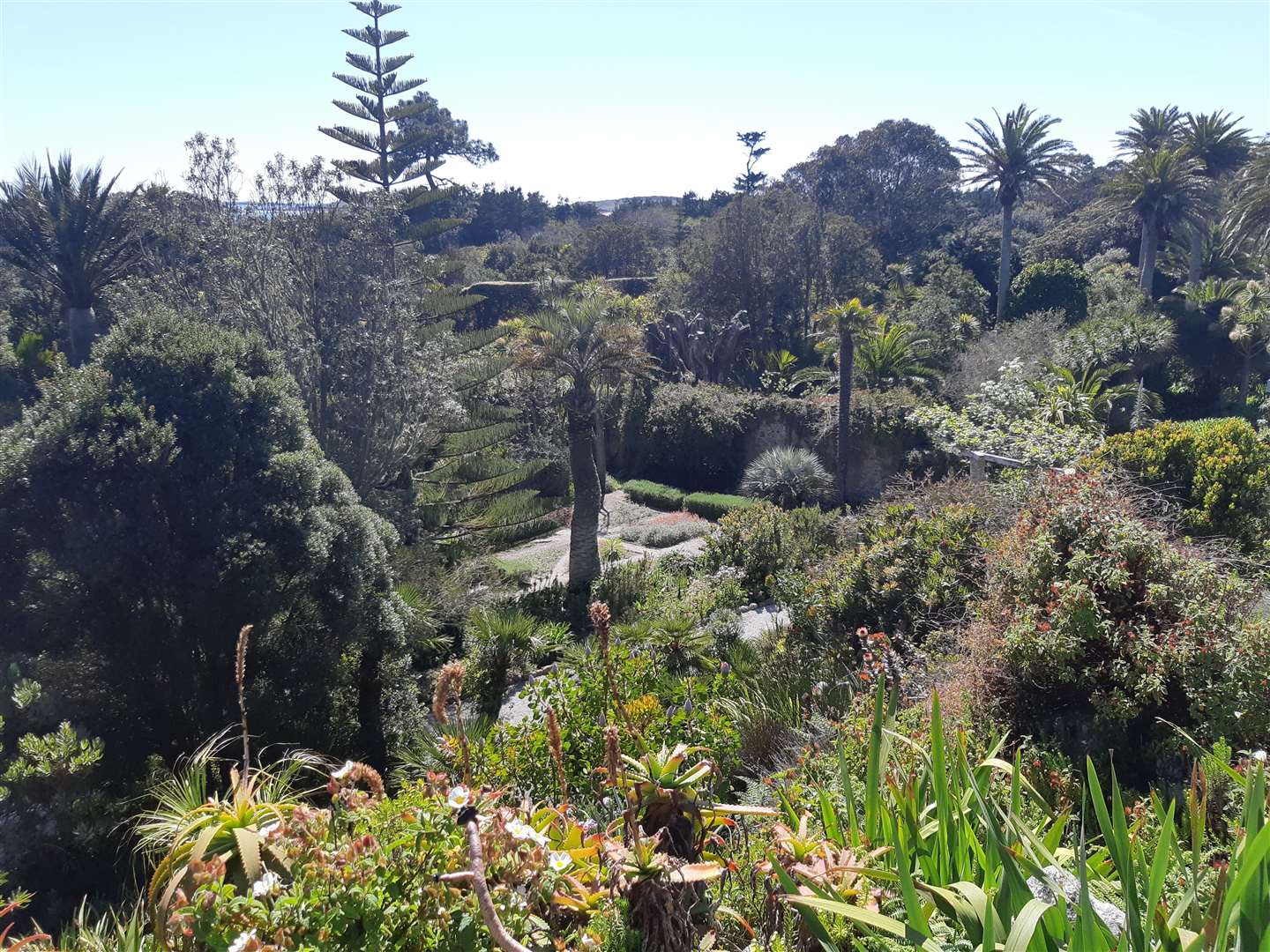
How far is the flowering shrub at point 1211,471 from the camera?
7949mm

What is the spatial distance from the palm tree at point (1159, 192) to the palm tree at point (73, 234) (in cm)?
3014

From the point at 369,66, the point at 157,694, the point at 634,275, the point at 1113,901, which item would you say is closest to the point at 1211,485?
the point at 1113,901

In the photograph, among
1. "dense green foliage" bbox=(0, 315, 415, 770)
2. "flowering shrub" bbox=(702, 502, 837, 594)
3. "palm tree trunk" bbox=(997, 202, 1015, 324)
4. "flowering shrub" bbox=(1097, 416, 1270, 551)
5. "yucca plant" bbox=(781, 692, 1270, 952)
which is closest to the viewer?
"yucca plant" bbox=(781, 692, 1270, 952)

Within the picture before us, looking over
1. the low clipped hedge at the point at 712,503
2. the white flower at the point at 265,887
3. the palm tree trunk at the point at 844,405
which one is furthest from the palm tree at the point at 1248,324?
the white flower at the point at 265,887

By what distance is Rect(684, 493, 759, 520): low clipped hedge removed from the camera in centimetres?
2031

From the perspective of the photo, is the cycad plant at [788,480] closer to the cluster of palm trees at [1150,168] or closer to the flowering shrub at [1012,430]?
the flowering shrub at [1012,430]

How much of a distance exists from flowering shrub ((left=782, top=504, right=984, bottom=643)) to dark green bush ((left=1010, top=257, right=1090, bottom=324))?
2395cm

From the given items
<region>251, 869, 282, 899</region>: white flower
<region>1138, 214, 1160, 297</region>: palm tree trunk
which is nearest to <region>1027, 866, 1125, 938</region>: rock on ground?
<region>251, 869, 282, 899</region>: white flower

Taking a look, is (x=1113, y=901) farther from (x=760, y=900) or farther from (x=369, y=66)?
(x=369, y=66)

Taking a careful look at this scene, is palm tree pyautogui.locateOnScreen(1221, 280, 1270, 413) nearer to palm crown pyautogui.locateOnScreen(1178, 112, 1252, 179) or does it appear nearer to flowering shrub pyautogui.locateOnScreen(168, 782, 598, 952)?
palm crown pyautogui.locateOnScreen(1178, 112, 1252, 179)

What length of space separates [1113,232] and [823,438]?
2457 centimetres

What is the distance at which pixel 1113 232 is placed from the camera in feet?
122

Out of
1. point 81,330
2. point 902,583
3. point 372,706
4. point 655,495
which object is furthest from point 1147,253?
point 81,330

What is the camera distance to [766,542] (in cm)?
1240
